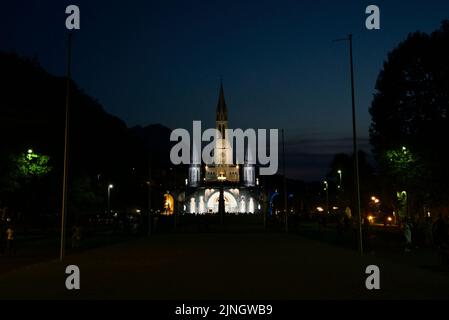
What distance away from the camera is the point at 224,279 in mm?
18078

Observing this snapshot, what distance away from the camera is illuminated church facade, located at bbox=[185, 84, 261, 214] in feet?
595

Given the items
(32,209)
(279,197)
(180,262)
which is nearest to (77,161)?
(32,209)

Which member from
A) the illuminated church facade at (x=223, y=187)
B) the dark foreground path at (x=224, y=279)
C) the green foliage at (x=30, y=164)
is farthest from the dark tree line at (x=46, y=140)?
A: the illuminated church facade at (x=223, y=187)

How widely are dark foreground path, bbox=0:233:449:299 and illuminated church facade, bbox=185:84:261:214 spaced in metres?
147

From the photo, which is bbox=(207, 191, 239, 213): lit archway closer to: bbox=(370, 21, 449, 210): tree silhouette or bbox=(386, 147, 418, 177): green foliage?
bbox=(370, 21, 449, 210): tree silhouette

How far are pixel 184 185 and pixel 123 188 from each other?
88835 millimetres

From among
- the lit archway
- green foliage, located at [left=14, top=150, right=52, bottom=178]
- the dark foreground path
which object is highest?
the lit archway

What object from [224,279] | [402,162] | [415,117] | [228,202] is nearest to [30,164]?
[224,279]

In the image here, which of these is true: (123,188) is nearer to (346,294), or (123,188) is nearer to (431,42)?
(431,42)

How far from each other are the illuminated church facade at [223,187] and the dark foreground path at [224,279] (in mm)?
146997

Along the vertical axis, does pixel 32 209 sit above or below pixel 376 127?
below

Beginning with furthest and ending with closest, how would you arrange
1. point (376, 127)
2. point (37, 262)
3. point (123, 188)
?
point (123, 188), point (376, 127), point (37, 262)

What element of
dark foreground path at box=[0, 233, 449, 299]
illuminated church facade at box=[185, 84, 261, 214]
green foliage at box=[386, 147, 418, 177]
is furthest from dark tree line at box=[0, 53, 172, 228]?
illuminated church facade at box=[185, 84, 261, 214]
